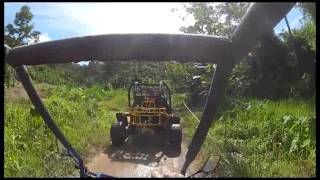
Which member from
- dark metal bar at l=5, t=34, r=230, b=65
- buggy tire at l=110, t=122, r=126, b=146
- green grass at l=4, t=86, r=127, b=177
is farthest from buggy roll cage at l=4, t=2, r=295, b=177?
buggy tire at l=110, t=122, r=126, b=146

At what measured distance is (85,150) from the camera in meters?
12.2

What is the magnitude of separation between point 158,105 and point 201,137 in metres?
9.58

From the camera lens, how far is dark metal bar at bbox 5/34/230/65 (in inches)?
203

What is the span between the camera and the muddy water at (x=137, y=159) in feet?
35.9

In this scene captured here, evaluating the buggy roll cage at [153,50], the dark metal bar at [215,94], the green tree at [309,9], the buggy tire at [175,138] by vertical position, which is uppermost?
the green tree at [309,9]

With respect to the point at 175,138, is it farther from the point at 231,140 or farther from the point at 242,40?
the point at 242,40

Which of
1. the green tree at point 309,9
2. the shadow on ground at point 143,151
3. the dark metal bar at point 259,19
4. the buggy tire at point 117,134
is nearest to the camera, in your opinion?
the dark metal bar at point 259,19

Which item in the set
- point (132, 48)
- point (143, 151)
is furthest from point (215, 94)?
point (143, 151)

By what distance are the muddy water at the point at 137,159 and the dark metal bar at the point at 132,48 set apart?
17.4 feet

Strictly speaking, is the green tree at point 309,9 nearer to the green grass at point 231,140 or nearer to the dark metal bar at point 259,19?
the green grass at point 231,140

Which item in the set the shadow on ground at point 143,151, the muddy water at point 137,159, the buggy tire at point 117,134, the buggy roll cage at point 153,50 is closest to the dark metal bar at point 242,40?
the buggy roll cage at point 153,50

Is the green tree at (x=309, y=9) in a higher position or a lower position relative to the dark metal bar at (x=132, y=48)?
higher

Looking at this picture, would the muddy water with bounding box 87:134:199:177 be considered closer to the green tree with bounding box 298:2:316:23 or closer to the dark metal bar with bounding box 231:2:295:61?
the green tree with bounding box 298:2:316:23

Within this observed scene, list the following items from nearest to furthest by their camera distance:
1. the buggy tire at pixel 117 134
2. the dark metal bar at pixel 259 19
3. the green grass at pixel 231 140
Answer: the dark metal bar at pixel 259 19, the green grass at pixel 231 140, the buggy tire at pixel 117 134
